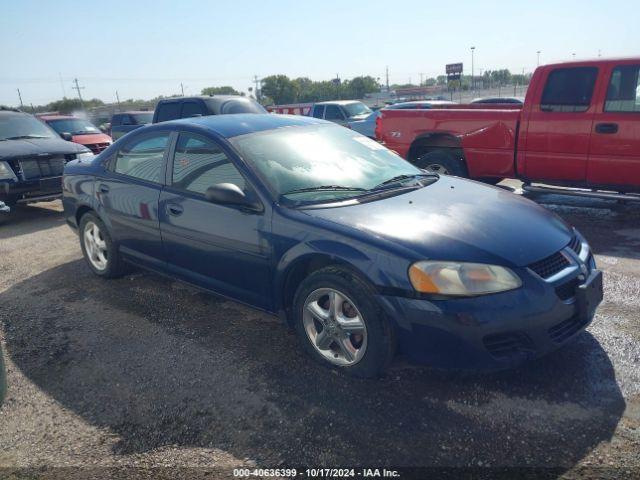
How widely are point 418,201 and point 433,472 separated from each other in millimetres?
1719

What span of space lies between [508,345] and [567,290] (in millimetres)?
507

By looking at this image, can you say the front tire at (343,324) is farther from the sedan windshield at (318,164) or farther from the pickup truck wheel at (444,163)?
the pickup truck wheel at (444,163)

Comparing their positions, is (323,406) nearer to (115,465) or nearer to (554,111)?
(115,465)

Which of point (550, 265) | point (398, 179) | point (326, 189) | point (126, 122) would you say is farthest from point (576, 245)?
point (126, 122)

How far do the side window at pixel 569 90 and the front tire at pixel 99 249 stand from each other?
531 cm

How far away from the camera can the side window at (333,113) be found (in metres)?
17.2

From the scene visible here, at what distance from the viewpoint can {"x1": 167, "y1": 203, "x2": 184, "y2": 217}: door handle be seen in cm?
392

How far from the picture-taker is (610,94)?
233 inches

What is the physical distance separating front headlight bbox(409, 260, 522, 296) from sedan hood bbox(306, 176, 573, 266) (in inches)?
1.9

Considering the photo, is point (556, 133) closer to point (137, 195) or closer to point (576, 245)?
point (576, 245)

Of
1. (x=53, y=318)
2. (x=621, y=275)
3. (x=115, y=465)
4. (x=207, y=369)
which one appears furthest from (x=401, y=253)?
(x=53, y=318)

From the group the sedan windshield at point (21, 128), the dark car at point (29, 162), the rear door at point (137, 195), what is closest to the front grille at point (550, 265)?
the rear door at point (137, 195)

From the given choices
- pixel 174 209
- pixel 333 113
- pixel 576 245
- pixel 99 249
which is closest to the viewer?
pixel 576 245

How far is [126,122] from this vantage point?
16359 mm
